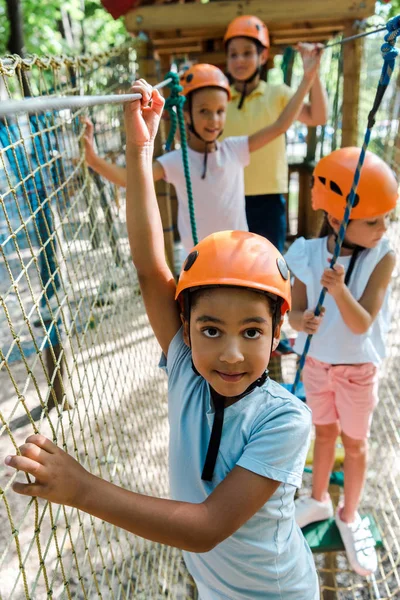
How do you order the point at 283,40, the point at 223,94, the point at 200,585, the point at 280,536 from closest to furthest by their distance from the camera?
the point at 280,536 < the point at 200,585 < the point at 223,94 < the point at 283,40

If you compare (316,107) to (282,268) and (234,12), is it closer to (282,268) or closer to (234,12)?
(234,12)

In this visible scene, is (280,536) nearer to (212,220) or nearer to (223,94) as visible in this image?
(212,220)

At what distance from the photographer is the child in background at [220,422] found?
0.91 meters

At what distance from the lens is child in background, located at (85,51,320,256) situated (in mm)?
2393

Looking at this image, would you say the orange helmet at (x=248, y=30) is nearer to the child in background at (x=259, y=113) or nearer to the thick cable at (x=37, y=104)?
the child in background at (x=259, y=113)

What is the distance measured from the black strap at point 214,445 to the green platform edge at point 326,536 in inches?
50.7

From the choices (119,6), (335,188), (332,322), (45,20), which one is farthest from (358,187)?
(45,20)

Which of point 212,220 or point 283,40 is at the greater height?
point 283,40

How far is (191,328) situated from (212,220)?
163 cm

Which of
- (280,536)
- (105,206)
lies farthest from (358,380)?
(105,206)

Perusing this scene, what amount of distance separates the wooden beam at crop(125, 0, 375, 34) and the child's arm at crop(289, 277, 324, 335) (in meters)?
2.22

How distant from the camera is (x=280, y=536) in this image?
1.14 metres

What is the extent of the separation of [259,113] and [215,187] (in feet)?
2.46

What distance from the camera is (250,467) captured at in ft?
3.16
